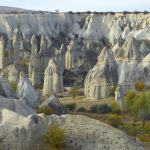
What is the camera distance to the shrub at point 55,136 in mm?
12742

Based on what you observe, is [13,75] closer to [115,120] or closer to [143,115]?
[143,115]

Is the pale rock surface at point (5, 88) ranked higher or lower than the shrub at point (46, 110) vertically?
higher

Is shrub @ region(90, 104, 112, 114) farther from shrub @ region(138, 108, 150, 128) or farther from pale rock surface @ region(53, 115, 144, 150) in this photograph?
pale rock surface @ region(53, 115, 144, 150)

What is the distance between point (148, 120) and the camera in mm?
24609

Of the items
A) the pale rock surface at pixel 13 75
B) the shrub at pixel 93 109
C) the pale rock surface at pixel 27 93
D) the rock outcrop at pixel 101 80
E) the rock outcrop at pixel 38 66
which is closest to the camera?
the pale rock surface at pixel 27 93

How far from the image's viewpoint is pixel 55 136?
12.7 meters

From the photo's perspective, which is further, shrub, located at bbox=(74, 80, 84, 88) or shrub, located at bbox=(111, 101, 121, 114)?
shrub, located at bbox=(74, 80, 84, 88)

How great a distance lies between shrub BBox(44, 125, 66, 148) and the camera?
12.7 m

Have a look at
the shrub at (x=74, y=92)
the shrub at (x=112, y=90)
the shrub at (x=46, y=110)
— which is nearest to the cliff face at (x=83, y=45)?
the shrub at (x=112, y=90)

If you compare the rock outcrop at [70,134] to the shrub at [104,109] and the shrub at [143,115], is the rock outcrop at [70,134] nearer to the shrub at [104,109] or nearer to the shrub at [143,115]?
the shrub at [143,115]

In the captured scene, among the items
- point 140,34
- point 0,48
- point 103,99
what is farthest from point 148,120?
point 140,34

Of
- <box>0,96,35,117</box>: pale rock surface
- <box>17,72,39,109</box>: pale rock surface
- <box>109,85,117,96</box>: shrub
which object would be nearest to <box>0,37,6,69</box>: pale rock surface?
<box>109,85,117,96</box>: shrub

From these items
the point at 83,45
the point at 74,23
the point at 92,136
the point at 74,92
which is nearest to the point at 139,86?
the point at 74,92

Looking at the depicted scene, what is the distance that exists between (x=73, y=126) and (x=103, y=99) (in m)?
17.1
